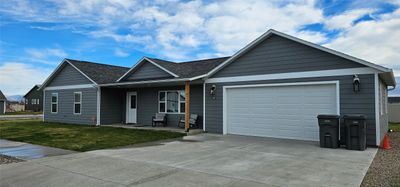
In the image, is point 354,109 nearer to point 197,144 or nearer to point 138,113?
point 197,144

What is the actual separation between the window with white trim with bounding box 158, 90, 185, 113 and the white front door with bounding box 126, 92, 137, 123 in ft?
7.48

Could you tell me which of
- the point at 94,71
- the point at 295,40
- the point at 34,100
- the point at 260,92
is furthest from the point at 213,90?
the point at 34,100

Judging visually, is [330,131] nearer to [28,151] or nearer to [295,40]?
[295,40]

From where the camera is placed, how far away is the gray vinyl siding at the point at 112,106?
17.6m

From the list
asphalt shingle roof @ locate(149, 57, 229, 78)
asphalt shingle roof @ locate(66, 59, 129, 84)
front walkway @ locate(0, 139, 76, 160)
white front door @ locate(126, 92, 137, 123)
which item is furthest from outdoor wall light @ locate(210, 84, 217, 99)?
asphalt shingle roof @ locate(66, 59, 129, 84)

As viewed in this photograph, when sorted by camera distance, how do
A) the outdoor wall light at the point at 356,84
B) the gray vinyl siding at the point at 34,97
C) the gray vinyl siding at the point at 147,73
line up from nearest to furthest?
1. the outdoor wall light at the point at 356,84
2. the gray vinyl siding at the point at 147,73
3. the gray vinyl siding at the point at 34,97

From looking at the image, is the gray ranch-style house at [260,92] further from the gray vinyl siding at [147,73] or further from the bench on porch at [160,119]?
the bench on porch at [160,119]

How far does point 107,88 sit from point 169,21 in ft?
20.3

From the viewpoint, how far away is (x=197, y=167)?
6.40 m

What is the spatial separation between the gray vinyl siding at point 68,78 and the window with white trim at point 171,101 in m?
4.87

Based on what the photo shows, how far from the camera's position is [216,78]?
515 inches

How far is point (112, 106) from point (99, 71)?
298 centimetres

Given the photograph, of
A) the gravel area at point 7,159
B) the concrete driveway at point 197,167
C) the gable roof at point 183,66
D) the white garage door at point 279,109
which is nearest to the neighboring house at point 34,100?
the gable roof at point 183,66

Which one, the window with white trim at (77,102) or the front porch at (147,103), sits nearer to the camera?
the front porch at (147,103)
